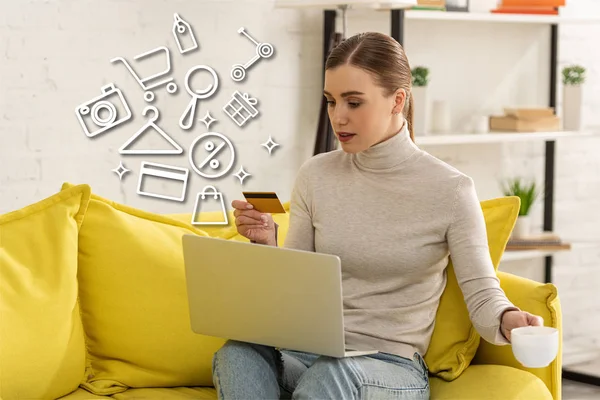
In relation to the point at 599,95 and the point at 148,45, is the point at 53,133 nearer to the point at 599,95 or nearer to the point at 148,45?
the point at 148,45

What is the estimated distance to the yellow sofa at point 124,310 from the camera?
2018mm

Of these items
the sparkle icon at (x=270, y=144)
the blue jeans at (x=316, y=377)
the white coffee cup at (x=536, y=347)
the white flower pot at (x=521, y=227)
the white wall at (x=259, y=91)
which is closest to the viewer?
the white coffee cup at (x=536, y=347)

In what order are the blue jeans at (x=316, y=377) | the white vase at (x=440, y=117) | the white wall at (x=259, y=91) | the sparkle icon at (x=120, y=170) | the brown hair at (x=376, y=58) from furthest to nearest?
1. the white vase at (x=440, y=117)
2. the sparkle icon at (x=120, y=170)
3. the white wall at (x=259, y=91)
4. the brown hair at (x=376, y=58)
5. the blue jeans at (x=316, y=377)

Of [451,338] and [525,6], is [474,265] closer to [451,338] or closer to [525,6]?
[451,338]

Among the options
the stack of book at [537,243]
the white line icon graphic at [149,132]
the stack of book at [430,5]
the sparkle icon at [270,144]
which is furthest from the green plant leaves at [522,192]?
the white line icon graphic at [149,132]

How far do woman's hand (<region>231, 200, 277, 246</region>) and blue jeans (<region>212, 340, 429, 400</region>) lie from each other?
0.96ft

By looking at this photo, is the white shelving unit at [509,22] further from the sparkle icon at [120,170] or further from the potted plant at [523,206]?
the sparkle icon at [120,170]

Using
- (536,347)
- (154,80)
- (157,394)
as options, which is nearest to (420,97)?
(154,80)

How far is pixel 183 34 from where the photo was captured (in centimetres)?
300

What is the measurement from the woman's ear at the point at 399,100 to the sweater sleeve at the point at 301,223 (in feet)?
0.88

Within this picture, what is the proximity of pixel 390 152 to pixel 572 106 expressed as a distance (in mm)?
1867

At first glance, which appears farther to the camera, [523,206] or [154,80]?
[523,206]

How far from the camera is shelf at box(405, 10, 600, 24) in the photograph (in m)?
3.20

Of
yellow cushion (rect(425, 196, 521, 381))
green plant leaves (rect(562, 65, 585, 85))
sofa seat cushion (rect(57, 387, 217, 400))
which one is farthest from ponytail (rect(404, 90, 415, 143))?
green plant leaves (rect(562, 65, 585, 85))
